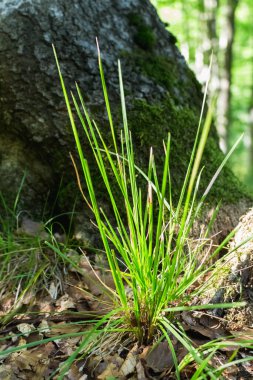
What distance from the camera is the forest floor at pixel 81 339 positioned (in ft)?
4.30

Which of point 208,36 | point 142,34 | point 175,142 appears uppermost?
point 208,36

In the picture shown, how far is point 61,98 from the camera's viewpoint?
2.13 meters

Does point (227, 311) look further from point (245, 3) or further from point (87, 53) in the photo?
point (245, 3)

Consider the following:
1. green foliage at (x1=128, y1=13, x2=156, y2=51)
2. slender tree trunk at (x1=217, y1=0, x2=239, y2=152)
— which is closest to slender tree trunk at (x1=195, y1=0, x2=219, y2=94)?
slender tree trunk at (x1=217, y1=0, x2=239, y2=152)

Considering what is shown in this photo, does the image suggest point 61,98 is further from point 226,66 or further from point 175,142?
point 226,66

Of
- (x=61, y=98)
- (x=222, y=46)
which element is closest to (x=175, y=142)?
(x=61, y=98)

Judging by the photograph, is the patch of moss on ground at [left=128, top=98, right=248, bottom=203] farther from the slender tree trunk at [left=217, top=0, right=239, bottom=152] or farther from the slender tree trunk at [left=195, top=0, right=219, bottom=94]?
the slender tree trunk at [left=217, top=0, right=239, bottom=152]

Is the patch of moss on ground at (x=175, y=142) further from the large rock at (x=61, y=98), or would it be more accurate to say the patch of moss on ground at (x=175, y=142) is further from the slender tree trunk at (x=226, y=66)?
the slender tree trunk at (x=226, y=66)

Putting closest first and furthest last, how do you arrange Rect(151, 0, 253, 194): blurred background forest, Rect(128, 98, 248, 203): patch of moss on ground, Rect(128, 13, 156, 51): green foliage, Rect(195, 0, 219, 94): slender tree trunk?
Rect(128, 98, 248, 203): patch of moss on ground → Rect(128, 13, 156, 51): green foliage → Rect(195, 0, 219, 94): slender tree trunk → Rect(151, 0, 253, 194): blurred background forest

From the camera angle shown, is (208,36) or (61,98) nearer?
(61,98)

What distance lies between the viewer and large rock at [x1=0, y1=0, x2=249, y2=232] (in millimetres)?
2139

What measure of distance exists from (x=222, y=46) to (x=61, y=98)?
636cm

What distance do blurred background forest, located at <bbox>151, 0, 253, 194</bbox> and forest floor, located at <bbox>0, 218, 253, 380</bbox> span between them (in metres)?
1.25

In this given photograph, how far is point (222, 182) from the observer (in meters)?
2.22
